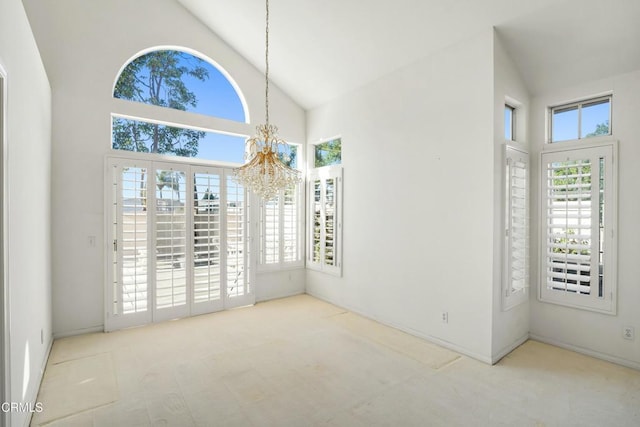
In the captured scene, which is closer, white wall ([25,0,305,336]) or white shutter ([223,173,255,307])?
white wall ([25,0,305,336])

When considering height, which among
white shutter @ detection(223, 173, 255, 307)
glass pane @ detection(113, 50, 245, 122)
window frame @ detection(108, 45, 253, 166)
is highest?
glass pane @ detection(113, 50, 245, 122)

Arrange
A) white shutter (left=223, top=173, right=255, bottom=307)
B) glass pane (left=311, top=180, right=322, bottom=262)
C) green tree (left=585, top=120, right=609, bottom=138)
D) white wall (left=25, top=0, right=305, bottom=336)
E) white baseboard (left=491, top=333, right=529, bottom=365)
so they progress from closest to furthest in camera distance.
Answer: white baseboard (left=491, top=333, right=529, bottom=365) → green tree (left=585, top=120, right=609, bottom=138) → white wall (left=25, top=0, right=305, bottom=336) → white shutter (left=223, top=173, right=255, bottom=307) → glass pane (left=311, top=180, right=322, bottom=262)

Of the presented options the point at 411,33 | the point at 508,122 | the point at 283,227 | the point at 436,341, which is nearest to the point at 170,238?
the point at 283,227

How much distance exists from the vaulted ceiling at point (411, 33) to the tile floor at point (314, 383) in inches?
115

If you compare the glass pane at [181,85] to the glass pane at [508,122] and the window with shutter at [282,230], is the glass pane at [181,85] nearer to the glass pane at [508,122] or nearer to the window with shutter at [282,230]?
the window with shutter at [282,230]

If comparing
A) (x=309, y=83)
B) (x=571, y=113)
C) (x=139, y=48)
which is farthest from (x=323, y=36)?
(x=571, y=113)

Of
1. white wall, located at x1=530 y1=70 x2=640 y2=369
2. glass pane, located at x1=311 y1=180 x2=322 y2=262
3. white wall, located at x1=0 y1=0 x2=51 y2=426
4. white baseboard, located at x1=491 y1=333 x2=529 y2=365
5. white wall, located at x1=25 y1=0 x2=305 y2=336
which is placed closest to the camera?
white wall, located at x1=0 y1=0 x2=51 y2=426

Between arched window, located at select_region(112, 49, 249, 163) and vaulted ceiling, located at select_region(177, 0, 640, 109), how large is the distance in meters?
0.69

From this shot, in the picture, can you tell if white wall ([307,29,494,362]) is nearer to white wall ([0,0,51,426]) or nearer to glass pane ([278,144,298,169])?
glass pane ([278,144,298,169])

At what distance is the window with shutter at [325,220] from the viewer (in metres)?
4.98

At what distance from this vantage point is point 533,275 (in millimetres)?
3732

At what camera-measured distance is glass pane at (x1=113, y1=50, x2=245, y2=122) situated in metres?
4.66

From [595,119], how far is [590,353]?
2374 mm

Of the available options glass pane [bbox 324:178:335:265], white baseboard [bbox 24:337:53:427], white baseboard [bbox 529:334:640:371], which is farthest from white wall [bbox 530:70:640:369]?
white baseboard [bbox 24:337:53:427]
